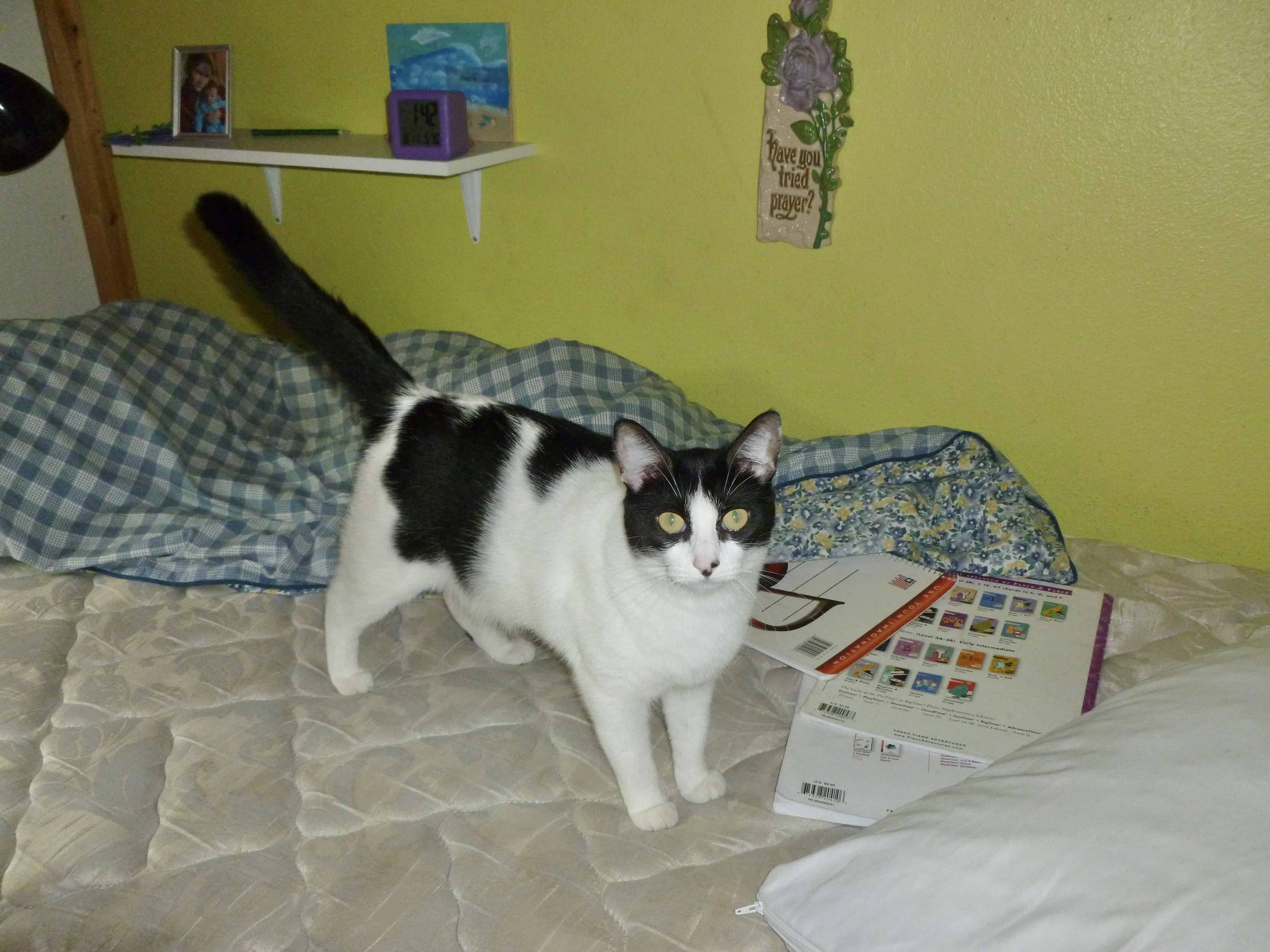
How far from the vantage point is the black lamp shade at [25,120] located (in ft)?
5.49

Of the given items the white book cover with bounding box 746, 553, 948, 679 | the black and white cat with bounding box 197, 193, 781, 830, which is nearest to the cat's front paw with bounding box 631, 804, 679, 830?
the black and white cat with bounding box 197, 193, 781, 830

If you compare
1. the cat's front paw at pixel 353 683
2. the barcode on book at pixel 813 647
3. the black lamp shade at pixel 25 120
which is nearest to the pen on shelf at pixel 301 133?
the black lamp shade at pixel 25 120

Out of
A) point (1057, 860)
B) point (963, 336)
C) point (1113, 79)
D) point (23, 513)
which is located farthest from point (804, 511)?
point (23, 513)

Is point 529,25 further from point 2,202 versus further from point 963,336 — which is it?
point 2,202

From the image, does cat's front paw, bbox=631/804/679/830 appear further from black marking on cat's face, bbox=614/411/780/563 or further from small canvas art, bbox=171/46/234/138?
small canvas art, bbox=171/46/234/138

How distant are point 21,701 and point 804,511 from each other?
53.7 inches

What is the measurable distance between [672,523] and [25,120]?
1498mm

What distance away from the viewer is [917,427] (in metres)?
1.94

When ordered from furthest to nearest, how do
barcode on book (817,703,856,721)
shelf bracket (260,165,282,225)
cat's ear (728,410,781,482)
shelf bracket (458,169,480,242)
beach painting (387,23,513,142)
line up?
shelf bracket (260,165,282,225) < shelf bracket (458,169,480,242) < beach painting (387,23,513,142) < barcode on book (817,703,856,721) < cat's ear (728,410,781,482)

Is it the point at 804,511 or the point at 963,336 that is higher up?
the point at 963,336

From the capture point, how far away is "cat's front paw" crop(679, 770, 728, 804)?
124 cm

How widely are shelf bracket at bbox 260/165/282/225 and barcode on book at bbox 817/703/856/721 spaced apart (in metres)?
1.99

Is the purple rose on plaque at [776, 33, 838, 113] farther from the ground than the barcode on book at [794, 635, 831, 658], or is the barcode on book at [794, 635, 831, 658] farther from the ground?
the purple rose on plaque at [776, 33, 838, 113]

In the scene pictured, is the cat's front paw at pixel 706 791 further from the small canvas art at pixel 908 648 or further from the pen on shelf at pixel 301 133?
the pen on shelf at pixel 301 133
